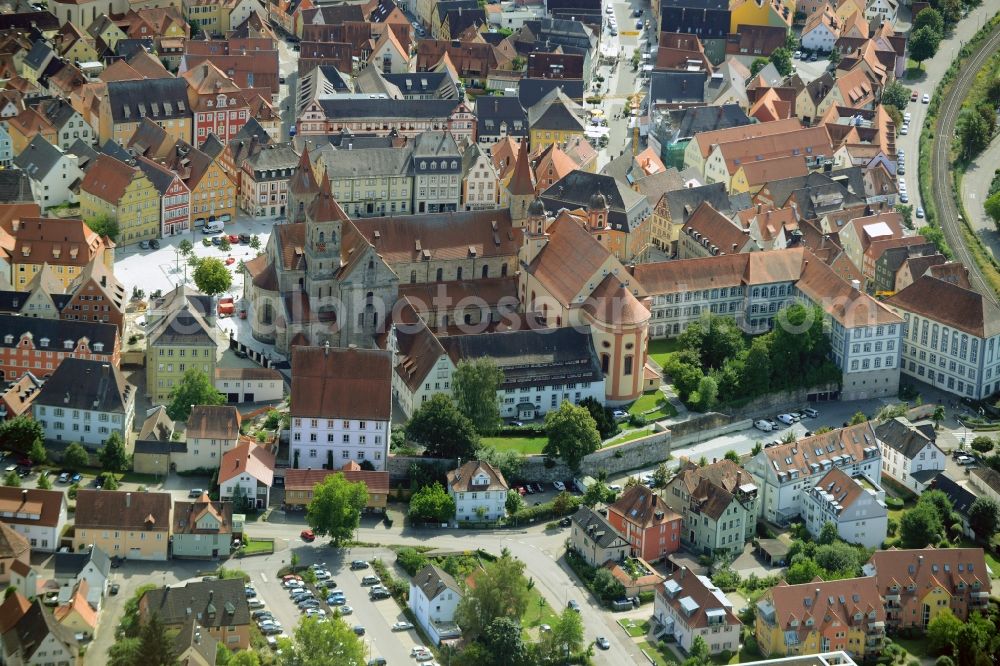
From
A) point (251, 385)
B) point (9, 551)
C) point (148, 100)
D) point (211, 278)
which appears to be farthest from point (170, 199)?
point (9, 551)

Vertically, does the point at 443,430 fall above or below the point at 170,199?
below

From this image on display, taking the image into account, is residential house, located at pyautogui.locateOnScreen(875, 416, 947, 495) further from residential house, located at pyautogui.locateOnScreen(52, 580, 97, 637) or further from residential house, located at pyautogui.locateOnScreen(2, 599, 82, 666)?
residential house, located at pyautogui.locateOnScreen(2, 599, 82, 666)

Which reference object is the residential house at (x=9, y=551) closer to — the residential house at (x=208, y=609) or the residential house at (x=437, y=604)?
the residential house at (x=208, y=609)

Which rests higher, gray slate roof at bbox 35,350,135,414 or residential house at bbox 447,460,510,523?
gray slate roof at bbox 35,350,135,414

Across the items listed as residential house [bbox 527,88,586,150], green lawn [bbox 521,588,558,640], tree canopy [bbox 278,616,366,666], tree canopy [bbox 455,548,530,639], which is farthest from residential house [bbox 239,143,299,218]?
tree canopy [bbox 278,616,366,666]

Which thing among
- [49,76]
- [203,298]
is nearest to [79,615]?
[203,298]

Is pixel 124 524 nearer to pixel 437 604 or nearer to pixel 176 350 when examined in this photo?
pixel 176 350

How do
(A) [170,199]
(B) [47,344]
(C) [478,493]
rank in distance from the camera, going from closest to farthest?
(C) [478,493]
(B) [47,344]
(A) [170,199]
